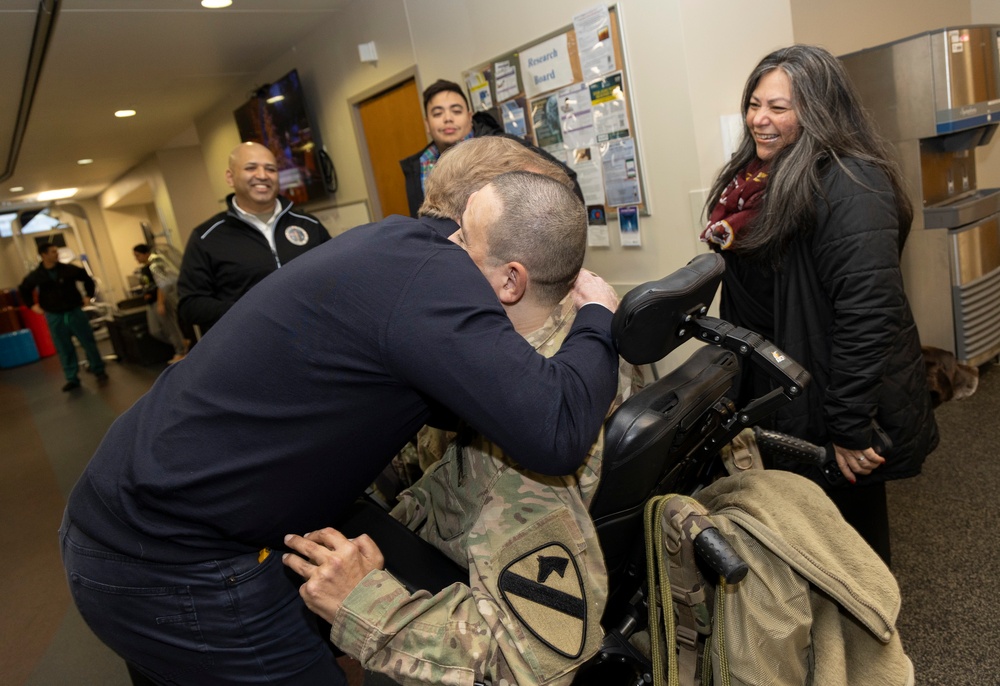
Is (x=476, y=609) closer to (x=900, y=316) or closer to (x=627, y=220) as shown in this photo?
(x=900, y=316)

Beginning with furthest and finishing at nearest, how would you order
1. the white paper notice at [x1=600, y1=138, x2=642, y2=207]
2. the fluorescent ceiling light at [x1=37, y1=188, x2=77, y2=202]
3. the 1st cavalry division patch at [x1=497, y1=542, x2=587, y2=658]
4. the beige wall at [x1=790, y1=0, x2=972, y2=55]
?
the fluorescent ceiling light at [x1=37, y1=188, x2=77, y2=202] < the beige wall at [x1=790, y1=0, x2=972, y2=55] < the white paper notice at [x1=600, y1=138, x2=642, y2=207] < the 1st cavalry division patch at [x1=497, y1=542, x2=587, y2=658]

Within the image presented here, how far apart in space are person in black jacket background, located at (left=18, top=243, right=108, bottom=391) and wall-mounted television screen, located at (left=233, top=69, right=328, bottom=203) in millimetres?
→ 3378

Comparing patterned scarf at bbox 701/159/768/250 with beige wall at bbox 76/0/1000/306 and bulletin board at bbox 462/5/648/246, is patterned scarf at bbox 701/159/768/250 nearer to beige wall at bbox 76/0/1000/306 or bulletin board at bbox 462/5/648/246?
beige wall at bbox 76/0/1000/306

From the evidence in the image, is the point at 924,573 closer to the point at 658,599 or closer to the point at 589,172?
the point at 658,599

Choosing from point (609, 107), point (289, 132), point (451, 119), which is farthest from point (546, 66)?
point (289, 132)

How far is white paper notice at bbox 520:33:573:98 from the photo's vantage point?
2.90 m

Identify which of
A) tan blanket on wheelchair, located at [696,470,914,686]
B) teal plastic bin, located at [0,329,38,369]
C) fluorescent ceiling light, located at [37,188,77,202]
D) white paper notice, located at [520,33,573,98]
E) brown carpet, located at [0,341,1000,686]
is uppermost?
fluorescent ceiling light, located at [37,188,77,202]

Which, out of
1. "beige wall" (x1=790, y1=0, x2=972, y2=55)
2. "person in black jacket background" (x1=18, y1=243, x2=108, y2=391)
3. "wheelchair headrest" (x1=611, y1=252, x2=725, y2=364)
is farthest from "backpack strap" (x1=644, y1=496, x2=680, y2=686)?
"person in black jacket background" (x1=18, y1=243, x2=108, y2=391)

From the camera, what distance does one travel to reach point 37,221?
15516 mm

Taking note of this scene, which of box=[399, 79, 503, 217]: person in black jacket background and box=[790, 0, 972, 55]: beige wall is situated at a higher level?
box=[790, 0, 972, 55]: beige wall

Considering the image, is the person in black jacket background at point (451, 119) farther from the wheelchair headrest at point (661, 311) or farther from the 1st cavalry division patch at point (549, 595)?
the 1st cavalry division patch at point (549, 595)

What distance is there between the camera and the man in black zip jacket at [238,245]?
8.94ft

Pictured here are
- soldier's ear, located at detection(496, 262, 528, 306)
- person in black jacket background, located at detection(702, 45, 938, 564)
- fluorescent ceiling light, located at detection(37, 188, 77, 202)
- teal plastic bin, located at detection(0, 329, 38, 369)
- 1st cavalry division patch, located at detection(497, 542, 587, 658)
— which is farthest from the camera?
fluorescent ceiling light, located at detection(37, 188, 77, 202)

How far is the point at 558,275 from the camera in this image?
3.48ft
